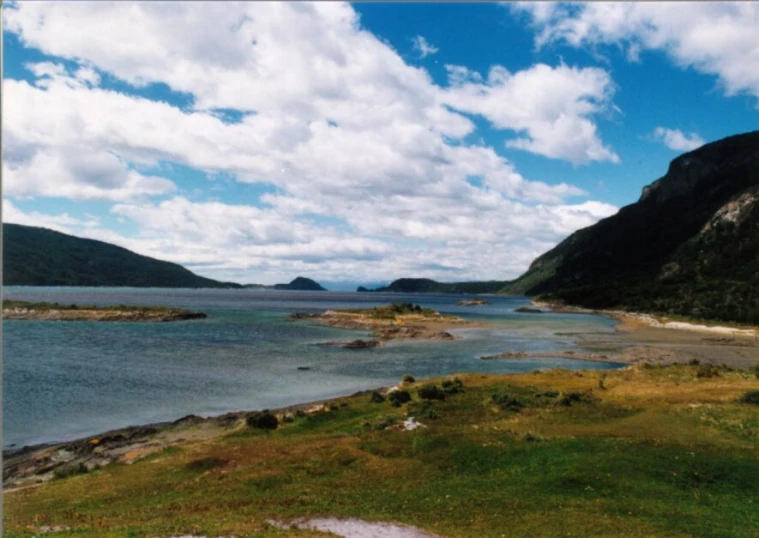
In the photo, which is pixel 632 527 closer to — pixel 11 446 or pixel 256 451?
pixel 256 451

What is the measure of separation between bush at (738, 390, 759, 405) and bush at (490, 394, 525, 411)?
58.2ft

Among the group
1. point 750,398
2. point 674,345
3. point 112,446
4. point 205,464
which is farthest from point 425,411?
point 674,345

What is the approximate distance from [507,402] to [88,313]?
159 meters

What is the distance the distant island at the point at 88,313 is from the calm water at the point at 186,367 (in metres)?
18.8

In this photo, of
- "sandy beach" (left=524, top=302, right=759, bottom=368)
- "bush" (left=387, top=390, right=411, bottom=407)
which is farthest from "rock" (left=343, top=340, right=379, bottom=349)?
"bush" (left=387, top=390, right=411, bottom=407)

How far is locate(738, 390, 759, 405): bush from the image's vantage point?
43619mm

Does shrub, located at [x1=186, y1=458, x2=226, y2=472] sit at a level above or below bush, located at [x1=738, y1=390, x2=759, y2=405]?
below

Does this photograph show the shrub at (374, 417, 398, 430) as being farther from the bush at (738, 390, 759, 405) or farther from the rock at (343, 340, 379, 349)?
the rock at (343, 340, 379, 349)

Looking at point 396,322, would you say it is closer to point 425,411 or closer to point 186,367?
point 186,367

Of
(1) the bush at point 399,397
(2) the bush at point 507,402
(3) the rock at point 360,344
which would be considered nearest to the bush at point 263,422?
(1) the bush at point 399,397

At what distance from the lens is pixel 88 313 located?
552 feet

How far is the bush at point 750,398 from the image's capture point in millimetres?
43619

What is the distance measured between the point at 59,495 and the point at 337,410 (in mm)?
22732

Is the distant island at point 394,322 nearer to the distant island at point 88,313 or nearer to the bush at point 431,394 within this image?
the distant island at point 88,313
